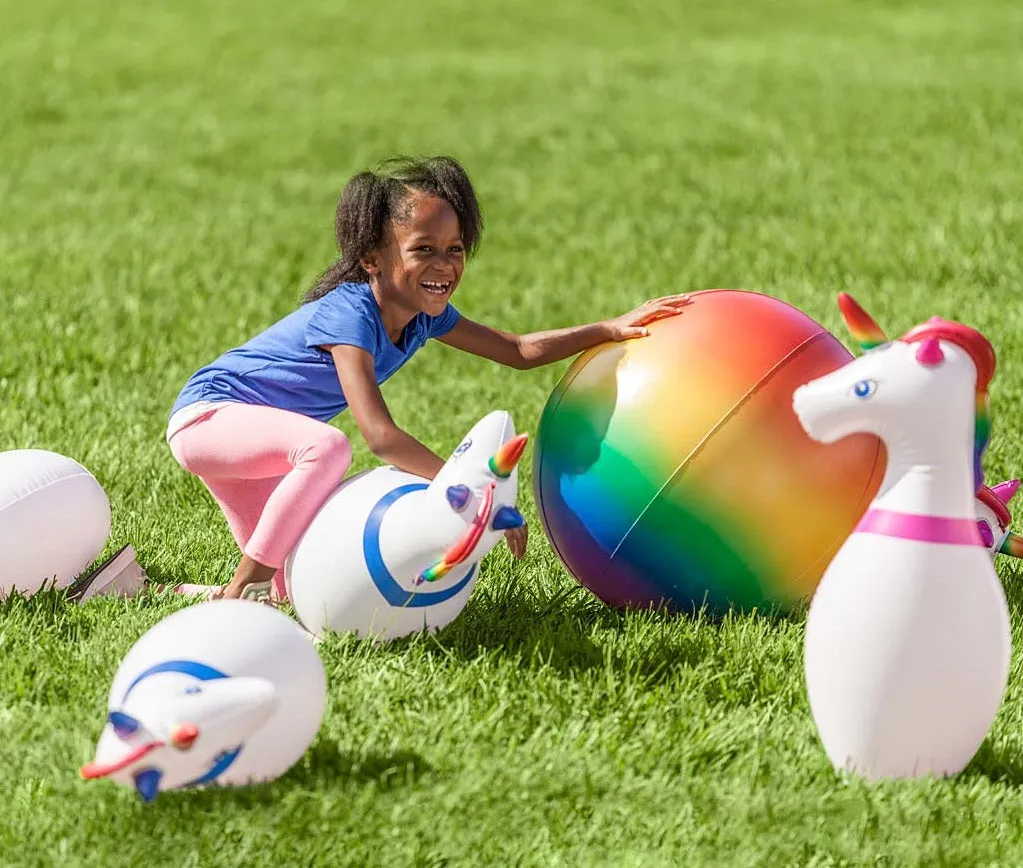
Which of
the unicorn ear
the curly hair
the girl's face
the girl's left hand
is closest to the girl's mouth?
the girl's face

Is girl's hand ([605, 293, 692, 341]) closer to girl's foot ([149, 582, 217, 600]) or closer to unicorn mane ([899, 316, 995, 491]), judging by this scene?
unicorn mane ([899, 316, 995, 491])

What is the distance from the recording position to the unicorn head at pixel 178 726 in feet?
10.1

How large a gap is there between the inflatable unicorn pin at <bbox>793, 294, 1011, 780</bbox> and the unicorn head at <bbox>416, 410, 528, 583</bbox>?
833 mm

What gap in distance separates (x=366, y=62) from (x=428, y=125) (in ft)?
11.4

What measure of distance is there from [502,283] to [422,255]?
4606 mm

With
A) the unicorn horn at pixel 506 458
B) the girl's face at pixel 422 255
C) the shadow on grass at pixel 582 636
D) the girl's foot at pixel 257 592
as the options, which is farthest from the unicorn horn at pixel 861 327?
the girl's foot at pixel 257 592

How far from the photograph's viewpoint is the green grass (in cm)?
324

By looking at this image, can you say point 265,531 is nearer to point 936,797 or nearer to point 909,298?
point 936,797

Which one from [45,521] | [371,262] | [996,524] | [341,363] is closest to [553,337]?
[371,262]

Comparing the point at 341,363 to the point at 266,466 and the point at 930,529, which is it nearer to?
the point at 266,466

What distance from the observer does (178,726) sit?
309 centimetres

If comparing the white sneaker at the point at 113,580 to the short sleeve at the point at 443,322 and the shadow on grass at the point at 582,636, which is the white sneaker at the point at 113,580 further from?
the short sleeve at the point at 443,322

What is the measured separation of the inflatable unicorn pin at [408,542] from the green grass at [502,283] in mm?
100

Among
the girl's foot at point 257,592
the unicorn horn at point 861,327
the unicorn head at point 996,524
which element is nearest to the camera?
the unicorn horn at point 861,327
